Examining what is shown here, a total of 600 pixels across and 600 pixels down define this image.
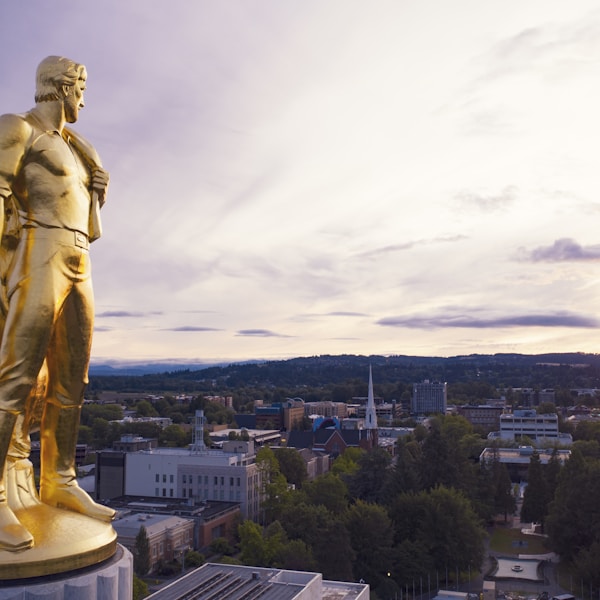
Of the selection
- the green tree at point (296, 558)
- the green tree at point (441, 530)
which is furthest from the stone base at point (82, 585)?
the green tree at point (441, 530)

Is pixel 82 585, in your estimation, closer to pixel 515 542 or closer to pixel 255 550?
pixel 255 550

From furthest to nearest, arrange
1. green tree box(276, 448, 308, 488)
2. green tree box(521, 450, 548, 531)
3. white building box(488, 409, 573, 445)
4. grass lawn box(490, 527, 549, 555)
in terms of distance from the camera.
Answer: white building box(488, 409, 573, 445) → green tree box(276, 448, 308, 488) → green tree box(521, 450, 548, 531) → grass lawn box(490, 527, 549, 555)

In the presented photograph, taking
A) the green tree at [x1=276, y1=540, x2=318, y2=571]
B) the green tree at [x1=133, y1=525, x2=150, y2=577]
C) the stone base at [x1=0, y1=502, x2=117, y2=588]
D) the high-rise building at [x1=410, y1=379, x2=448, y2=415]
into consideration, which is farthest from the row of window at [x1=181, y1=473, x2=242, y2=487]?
the high-rise building at [x1=410, y1=379, x2=448, y2=415]

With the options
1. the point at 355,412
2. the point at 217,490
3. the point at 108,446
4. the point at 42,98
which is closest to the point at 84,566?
the point at 42,98

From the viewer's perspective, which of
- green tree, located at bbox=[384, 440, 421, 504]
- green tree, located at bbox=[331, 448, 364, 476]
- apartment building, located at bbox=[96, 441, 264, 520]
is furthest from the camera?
green tree, located at bbox=[331, 448, 364, 476]

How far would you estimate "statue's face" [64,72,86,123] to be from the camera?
9797mm

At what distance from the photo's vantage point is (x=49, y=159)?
9344 mm

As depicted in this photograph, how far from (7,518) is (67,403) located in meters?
1.73

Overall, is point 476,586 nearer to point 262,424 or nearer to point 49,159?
point 49,159

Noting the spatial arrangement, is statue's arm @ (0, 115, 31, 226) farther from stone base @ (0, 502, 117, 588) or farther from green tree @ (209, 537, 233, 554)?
green tree @ (209, 537, 233, 554)

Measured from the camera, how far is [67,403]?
9898 mm

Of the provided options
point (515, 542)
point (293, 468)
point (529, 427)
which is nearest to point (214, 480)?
point (293, 468)

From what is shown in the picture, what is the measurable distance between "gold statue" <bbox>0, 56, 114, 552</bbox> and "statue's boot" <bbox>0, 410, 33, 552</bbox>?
12mm

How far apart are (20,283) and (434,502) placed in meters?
37.0
